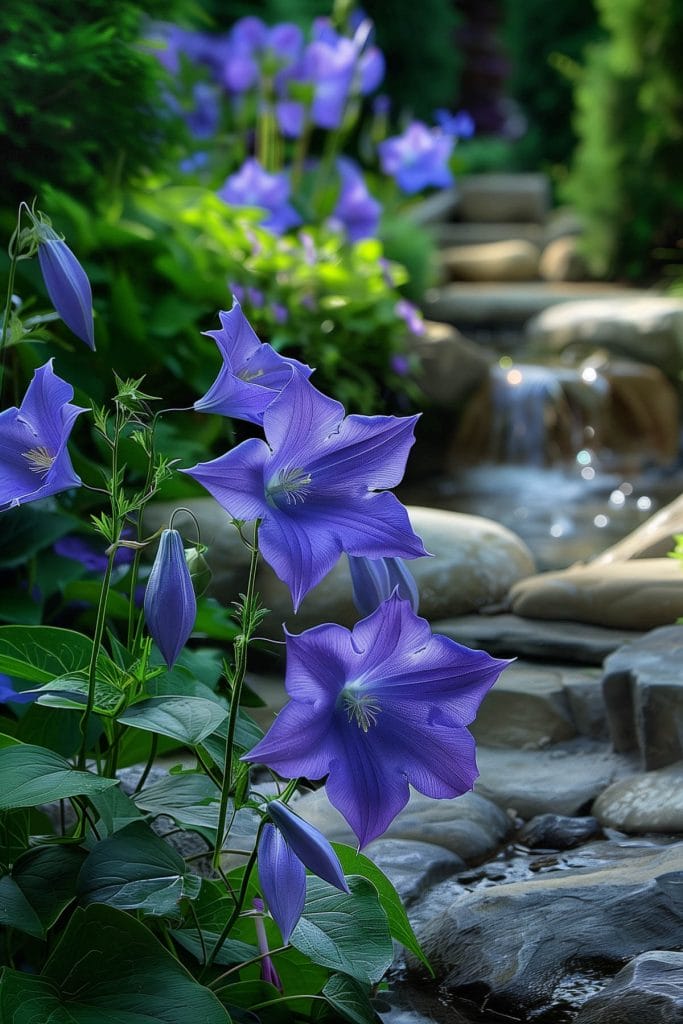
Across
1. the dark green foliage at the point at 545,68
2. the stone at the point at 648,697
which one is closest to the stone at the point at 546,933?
the stone at the point at 648,697

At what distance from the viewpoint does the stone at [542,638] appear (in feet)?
9.28

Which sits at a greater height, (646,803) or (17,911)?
(17,911)

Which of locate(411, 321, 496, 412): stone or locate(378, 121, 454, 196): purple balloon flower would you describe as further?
locate(411, 321, 496, 412): stone

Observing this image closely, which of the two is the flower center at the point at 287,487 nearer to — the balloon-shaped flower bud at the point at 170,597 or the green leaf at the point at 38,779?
the balloon-shaped flower bud at the point at 170,597

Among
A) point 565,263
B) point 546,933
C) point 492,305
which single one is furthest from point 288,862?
point 565,263

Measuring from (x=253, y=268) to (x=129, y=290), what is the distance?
1.42m

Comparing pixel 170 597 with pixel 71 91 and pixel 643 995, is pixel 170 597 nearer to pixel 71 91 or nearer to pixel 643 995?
pixel 643 995

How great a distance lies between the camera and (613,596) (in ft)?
9.48

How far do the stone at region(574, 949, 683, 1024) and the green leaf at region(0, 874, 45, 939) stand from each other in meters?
0.62

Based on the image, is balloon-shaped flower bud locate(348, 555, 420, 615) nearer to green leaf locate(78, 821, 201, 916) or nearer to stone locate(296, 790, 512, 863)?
green leaf locate(78, 821, 201, 916)

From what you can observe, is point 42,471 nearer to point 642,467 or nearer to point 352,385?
point 352,385

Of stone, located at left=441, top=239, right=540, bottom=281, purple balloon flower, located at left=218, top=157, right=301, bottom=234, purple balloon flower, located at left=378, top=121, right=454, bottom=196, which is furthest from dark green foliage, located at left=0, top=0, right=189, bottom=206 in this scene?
stone, located at left=441, top=239, right=540, bottom=281

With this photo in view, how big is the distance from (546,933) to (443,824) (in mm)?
480

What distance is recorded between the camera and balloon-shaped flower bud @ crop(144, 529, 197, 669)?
1.11 meters
